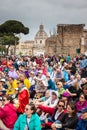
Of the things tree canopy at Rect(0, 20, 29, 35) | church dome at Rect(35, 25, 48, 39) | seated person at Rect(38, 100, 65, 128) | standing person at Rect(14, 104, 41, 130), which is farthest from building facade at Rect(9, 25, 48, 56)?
standing person at Rect(14, 104, 41, 130)

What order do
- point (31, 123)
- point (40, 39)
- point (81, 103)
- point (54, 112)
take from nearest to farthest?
point (31, 123)
point (81, 103)
point (54, 112)
point (40, 39)

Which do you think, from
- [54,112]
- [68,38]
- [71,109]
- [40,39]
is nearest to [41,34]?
[40,39]

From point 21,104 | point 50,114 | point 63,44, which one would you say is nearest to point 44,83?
point 21,104

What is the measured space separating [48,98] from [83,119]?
10.3 feet

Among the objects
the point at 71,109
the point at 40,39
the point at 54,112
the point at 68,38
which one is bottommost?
the point at 40,39

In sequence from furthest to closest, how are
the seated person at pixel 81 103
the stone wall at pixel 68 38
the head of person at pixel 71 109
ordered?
the stone wall at pixel 68 38
the seated person at pixel 81 103
the head of person at pixel 71 109

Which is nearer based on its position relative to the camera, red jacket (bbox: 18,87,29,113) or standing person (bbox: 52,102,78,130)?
standing person (bbox: 52,102,78,130)

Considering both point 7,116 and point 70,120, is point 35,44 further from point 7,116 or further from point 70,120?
point 70,120

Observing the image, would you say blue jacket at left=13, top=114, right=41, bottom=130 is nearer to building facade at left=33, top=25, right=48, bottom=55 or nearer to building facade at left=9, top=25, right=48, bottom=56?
building facade at left=9, top=25, right=48, bottom=56

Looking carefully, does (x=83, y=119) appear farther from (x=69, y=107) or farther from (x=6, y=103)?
(x=6, y=103)

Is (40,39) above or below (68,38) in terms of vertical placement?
below

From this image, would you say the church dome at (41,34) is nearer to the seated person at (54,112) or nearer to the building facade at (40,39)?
the building facade at (40,39)

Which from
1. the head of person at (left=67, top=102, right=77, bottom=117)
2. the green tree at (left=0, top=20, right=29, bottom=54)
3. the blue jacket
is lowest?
the green tree at (left=0, top=20, right=29, bottom=54)

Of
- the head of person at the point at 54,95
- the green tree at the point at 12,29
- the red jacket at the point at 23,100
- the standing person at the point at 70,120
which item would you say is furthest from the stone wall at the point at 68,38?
the standing person at the point at 70,120
